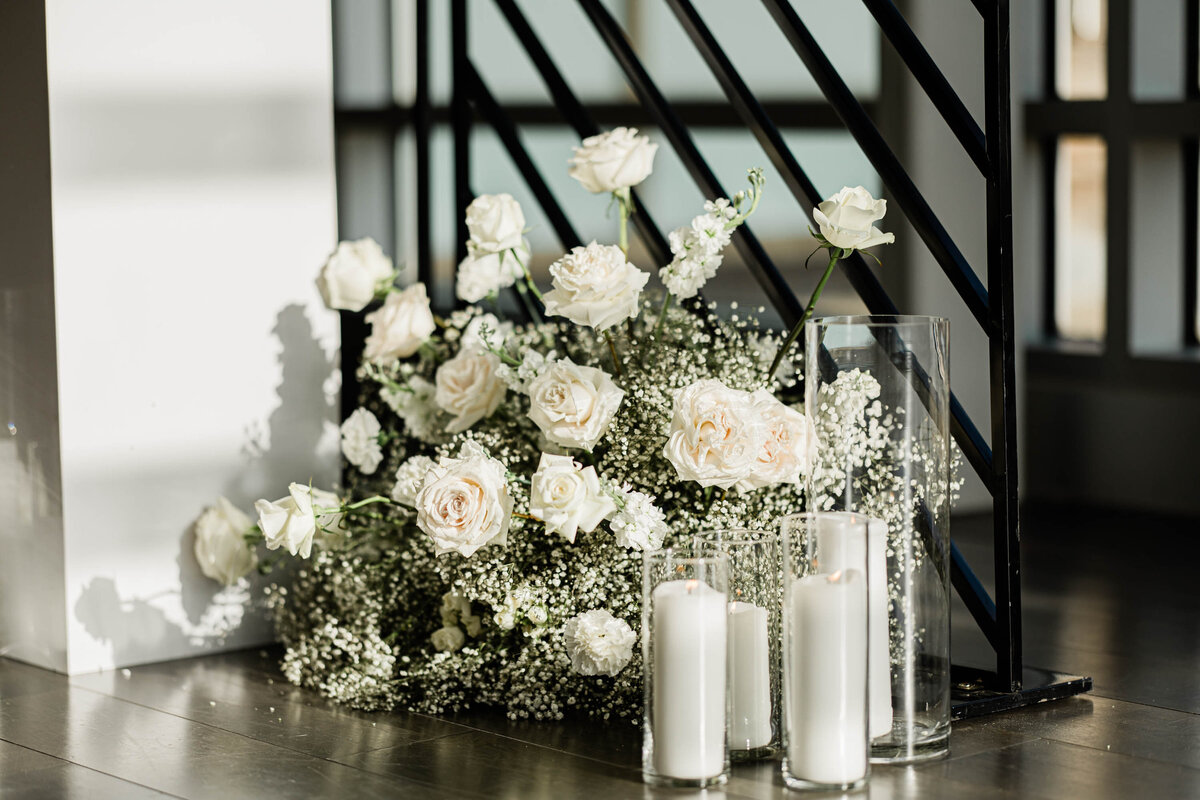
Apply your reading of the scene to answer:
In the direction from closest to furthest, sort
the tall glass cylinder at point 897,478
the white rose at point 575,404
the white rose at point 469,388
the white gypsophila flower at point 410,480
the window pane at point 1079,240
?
the tall glass cylinder at point 897,478 < the white rose at point 575,404 < the white gypsophila flower at point 410,480 < the white rose at point 469,388 < the window pane at point 1079,240

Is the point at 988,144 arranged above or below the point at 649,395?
above

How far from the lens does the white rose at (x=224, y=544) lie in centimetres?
222

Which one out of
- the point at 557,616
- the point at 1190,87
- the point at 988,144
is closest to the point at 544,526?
the point at 557,616

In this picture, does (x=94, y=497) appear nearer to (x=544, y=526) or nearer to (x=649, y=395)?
(x=544, y=526)

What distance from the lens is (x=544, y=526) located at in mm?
1940

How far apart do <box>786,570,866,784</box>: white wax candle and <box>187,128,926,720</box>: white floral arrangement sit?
0.52 feet

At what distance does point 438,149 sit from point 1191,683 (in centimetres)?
147

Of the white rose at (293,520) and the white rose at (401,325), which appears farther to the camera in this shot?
the white rose at (401,325)

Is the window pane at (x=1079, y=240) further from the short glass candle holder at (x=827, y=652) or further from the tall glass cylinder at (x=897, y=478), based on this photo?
the short glass candle holder at (x=827, y=652)

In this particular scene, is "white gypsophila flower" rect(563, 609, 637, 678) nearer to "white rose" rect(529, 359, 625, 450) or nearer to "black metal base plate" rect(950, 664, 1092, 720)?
"white rose" rect(529, 359, 625, 450)

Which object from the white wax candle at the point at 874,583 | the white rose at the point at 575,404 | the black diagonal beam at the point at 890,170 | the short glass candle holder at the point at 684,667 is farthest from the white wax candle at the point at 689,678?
the black diagonal beam at the point at 890,170

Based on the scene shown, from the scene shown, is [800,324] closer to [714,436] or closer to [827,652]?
[714,436]

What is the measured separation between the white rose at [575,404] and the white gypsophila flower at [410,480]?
0.18 metres

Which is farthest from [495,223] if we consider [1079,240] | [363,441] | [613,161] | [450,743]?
[1079,240]
